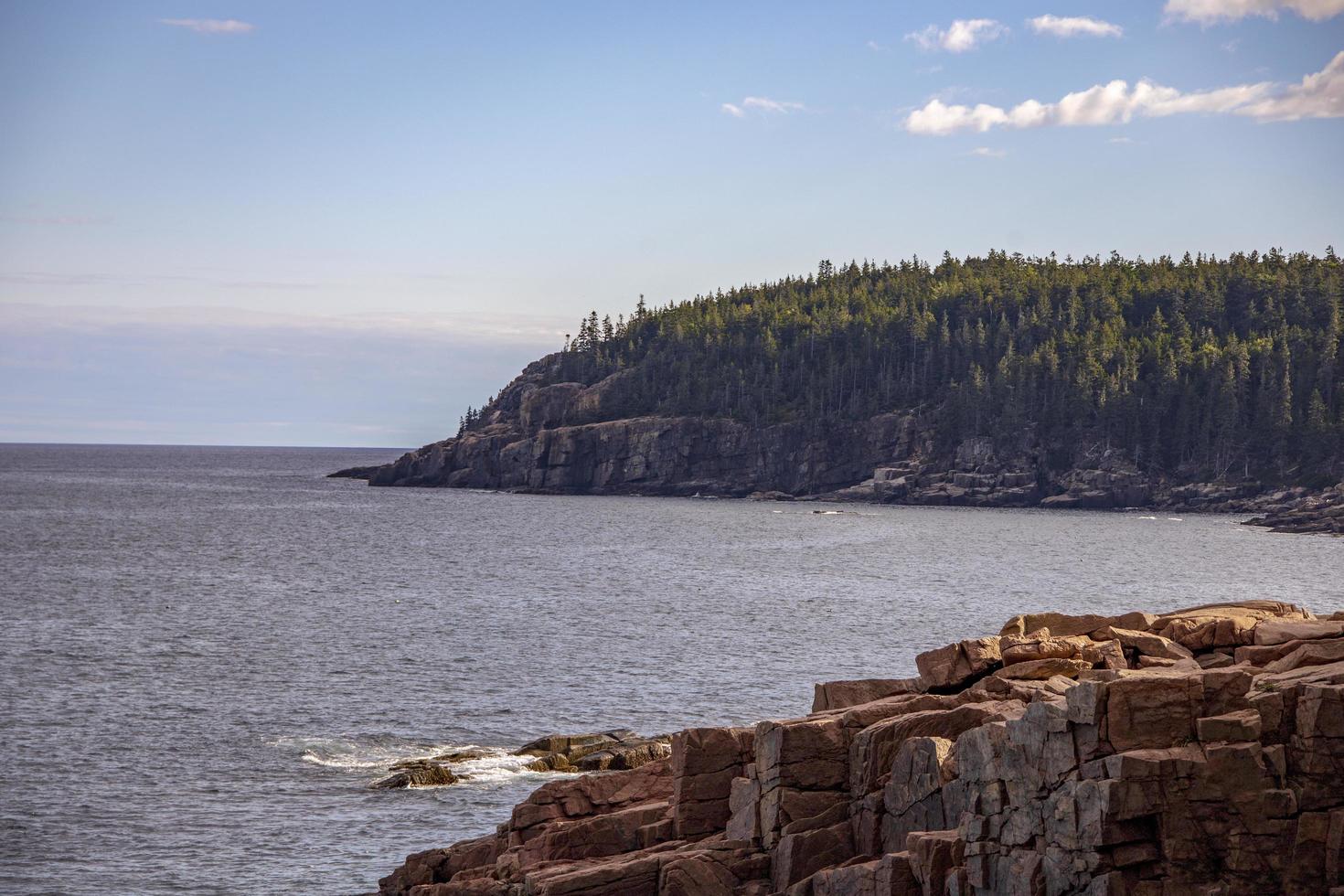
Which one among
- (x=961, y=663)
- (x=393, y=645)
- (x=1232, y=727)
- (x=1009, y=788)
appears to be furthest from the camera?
(x=393, y=645)

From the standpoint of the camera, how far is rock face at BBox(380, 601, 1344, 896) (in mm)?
20422

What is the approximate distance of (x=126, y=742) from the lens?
157 feet

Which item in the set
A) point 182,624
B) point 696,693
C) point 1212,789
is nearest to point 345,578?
point 182,624

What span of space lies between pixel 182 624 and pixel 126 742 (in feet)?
105

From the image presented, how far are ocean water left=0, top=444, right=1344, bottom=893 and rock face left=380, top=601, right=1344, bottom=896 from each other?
861 cm

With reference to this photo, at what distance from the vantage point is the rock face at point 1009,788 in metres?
20.4

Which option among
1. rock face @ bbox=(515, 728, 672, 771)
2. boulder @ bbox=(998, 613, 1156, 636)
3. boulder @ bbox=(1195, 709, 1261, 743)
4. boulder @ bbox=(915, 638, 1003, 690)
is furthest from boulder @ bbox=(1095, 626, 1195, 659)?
rock face @ bbox=(515, 728, 672, 771)

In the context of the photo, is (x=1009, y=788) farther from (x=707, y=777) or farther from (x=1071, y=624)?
(x=1071, y=624)

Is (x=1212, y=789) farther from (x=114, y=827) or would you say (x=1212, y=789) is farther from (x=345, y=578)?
(x=345, y=578)

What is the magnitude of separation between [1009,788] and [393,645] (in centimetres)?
5369

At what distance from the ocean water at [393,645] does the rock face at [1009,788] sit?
8.61m

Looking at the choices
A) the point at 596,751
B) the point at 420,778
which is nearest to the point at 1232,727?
the point at 596,751

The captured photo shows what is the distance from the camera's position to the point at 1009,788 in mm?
21984

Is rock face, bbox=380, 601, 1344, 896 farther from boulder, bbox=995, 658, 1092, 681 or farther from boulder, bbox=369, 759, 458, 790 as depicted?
boulder, bbox=369, 759, 458, 790
